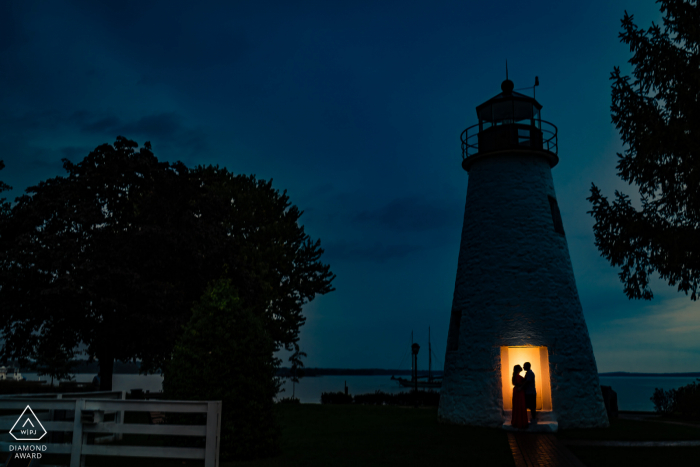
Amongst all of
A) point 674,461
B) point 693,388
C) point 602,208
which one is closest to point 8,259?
point 602,208

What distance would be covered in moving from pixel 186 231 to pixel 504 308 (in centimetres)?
1311

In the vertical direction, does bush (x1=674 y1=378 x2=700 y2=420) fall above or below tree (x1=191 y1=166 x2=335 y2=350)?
below

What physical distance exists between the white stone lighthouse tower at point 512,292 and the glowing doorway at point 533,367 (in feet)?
0.15

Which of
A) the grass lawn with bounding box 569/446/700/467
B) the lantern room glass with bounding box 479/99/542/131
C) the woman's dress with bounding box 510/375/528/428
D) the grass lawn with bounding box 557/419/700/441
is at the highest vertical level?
the lantern room glass with bounding box 479/99/542/131

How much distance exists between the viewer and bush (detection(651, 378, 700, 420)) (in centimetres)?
2527

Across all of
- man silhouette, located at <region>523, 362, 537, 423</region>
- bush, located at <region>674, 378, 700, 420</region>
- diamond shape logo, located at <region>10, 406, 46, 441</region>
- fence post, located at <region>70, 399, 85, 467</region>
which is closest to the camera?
fence post, located at <region>70, 399, 85, 467</region>

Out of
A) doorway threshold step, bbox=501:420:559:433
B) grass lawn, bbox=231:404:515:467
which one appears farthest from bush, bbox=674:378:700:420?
grass lawn, bbox=231:404:515:467

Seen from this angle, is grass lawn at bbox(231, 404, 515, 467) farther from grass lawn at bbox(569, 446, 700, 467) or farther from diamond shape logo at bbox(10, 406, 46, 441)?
diamond shape logo at bbox(10, 406, 46, 441)

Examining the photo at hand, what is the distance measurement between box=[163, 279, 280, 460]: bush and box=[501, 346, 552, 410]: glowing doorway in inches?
447

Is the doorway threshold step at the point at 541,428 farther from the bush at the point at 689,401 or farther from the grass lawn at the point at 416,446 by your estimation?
the bush at the point at 689,401

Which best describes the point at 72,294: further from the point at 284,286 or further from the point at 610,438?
the point at 610,438

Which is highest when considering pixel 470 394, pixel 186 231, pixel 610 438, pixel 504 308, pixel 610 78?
pixel 610 78

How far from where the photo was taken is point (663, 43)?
544 inches

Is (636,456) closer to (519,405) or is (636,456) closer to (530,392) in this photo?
(519,405)
